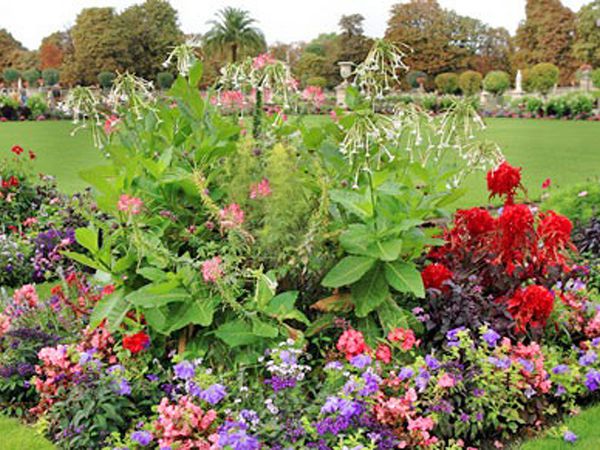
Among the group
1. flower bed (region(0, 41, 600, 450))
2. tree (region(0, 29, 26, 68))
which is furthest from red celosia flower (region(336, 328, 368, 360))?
tree (region(0, 29, 26, 68))

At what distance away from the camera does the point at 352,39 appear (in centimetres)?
6138

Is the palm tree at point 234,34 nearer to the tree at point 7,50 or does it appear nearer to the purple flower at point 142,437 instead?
the tree at point 7,50

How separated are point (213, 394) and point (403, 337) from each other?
0.93 meters

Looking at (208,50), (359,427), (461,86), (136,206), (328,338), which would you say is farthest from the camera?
(208,50)

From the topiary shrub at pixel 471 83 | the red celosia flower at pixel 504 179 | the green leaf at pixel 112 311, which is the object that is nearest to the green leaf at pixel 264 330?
the green leaf at pixel 112 311

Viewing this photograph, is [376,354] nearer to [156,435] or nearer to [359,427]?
[359,427]

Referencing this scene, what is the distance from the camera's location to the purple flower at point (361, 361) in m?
3.09

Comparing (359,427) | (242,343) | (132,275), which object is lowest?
(359,427)

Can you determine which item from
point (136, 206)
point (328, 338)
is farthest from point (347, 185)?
point (136, 206)

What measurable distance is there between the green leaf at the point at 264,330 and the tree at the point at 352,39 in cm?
5902

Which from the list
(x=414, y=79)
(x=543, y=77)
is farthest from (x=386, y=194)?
(x=414, y=79)

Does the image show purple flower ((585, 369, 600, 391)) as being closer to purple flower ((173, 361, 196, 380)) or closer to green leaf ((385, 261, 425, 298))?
green leaf ((385, 261, 425, 298))

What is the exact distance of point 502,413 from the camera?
10.6ft

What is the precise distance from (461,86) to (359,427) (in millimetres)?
42380
